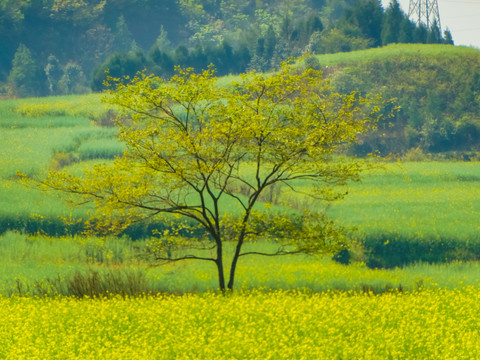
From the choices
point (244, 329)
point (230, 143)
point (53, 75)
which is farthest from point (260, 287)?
point (53, 75)

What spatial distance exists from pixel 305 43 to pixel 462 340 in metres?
72.2

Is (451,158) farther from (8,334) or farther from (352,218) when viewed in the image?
(8,334)

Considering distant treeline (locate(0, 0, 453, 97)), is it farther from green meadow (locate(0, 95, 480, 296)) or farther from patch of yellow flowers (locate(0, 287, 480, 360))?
patch of yellow flowers (locate(0, 287, 480, 360))

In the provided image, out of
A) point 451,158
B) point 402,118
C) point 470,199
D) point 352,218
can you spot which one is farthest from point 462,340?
point 402,118

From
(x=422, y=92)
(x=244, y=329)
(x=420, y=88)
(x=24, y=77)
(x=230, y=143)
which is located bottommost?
(x=244, y=329)

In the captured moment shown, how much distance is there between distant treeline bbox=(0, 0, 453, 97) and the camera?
79188mm

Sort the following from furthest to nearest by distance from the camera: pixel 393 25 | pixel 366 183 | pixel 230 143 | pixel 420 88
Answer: pixel 393 25 → pixel 420 88 → pixel 366 183 → pixel 230 143

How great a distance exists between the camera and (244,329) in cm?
1462

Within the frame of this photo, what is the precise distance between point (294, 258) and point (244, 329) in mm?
13389

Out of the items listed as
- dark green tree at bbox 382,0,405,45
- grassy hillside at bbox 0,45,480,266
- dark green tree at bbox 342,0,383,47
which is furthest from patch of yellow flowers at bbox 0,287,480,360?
dark green tree at bbox 382,0,405,45

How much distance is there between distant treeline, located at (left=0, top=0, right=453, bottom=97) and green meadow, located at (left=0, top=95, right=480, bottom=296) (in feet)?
121

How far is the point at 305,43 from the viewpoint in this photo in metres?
83.6

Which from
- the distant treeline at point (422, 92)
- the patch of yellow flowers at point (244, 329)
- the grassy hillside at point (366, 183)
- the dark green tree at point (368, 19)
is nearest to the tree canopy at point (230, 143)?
the patch of yellow flowers at point (244, 329)

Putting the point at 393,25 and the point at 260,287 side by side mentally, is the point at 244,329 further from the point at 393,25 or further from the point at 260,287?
the point at 393,25
